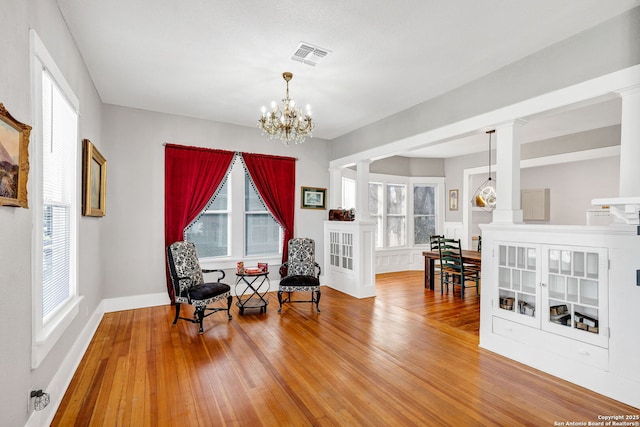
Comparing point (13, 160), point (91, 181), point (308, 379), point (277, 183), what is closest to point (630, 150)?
point (308, 379)

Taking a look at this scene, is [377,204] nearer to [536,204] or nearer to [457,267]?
[457,267]

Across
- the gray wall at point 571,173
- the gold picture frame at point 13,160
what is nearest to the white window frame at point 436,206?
the gray wall at point 571,173

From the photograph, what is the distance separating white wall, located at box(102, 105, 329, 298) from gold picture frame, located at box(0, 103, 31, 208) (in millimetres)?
3065

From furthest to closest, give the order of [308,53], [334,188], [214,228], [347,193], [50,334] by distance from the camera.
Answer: [347,193] < [334,188] < [214,228] < [308,53] < [50,334]

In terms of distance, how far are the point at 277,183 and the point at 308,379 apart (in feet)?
12.1

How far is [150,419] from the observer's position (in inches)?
83.4

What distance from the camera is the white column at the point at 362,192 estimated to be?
546 cm

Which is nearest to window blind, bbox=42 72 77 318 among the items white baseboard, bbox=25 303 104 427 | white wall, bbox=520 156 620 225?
white baseboard, bbox=25 303 104 427

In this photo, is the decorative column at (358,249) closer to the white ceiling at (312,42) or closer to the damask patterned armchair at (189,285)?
the white ceiling at (312,42)

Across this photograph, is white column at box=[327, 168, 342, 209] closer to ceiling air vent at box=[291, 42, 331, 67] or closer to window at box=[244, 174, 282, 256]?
window at box=[244, 174, 282, 256]

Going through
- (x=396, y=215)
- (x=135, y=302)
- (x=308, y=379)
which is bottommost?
(x=308, y=379)

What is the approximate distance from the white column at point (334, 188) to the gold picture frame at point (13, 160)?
4.90 meters

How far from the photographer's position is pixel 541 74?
2.90 m

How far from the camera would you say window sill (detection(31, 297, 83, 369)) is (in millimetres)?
1849
